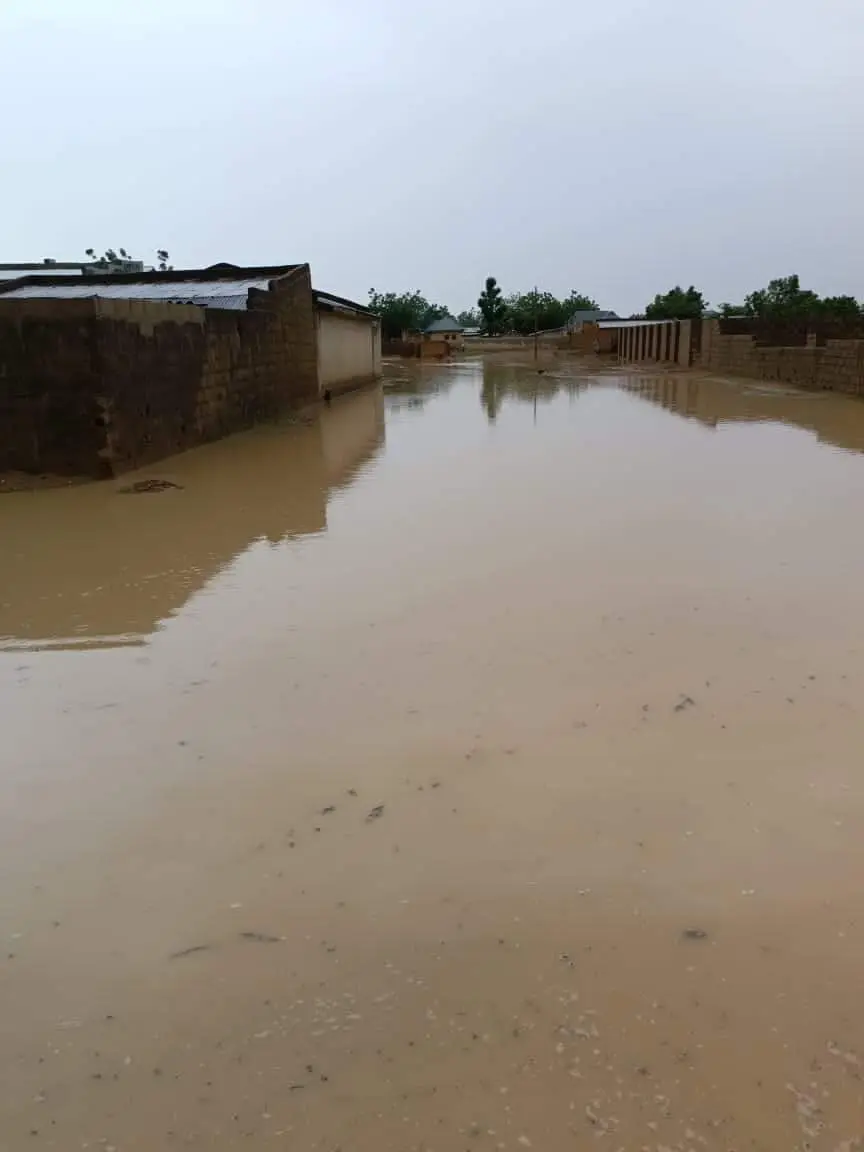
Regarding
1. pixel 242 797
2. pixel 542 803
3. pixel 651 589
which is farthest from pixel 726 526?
pixel 242 797

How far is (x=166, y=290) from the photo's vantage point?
51.1 feet

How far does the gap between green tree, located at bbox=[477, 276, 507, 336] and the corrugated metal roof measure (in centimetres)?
6262

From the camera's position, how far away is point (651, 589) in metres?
5.07

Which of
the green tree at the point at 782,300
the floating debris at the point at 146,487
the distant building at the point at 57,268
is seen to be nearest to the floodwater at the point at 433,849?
the floating debris at the point at 146,487

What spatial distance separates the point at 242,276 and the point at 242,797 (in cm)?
1565

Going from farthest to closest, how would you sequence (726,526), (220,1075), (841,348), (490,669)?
(841,348), (726,526), (490,669), (220,1075)

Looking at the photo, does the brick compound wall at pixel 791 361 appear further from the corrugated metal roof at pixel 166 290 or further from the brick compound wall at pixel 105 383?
the brick compound wall at pixel 105 383

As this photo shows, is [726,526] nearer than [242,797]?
No

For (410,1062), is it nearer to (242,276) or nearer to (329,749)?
(329,749)

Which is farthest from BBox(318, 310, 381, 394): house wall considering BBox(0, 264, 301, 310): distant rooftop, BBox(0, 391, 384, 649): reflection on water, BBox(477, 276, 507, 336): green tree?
BBox(477, 276, 507, 336): green tree

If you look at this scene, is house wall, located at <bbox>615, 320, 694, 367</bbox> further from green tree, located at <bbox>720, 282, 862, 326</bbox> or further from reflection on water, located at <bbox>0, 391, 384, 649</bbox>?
reflection on water, located at <bbox>0, 391, 384, 649</bbox>

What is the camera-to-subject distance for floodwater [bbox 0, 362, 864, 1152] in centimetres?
181

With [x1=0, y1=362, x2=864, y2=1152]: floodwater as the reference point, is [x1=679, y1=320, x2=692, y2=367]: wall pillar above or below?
above

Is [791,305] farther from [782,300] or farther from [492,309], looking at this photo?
[492,309]
